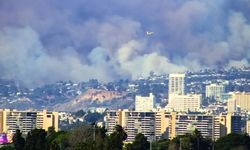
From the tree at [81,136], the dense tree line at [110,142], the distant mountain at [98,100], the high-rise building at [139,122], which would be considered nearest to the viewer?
the dense tree line at [110,142]

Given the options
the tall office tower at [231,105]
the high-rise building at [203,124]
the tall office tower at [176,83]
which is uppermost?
the tall office tower at [176,83]

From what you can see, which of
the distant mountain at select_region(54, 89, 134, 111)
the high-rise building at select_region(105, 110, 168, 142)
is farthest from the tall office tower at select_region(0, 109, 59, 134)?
the distant mountain at select_region(54, 89, 134, 111)

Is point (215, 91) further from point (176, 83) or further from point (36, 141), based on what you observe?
point (36, 141)

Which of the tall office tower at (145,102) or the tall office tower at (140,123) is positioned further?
the tall office tower at (145,102)

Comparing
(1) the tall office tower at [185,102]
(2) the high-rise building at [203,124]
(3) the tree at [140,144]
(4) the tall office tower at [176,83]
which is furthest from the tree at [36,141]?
(4) the tall office tower at [176,83]

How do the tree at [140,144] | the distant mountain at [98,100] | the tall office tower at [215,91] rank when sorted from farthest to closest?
1. the distant mountain at [98,100]
2. the tall office tower at [215,91]
3. the tree at [140,144]

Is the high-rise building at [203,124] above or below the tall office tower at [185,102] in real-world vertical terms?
below

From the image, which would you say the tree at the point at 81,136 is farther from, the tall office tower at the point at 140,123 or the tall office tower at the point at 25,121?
the tall office tower at the point at 25,121

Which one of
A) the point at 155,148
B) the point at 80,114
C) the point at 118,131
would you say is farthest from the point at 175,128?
the point at 118,131

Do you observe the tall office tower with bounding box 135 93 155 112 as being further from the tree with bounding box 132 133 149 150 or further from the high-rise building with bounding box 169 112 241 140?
the tree with bounding box 132 133 149 150
